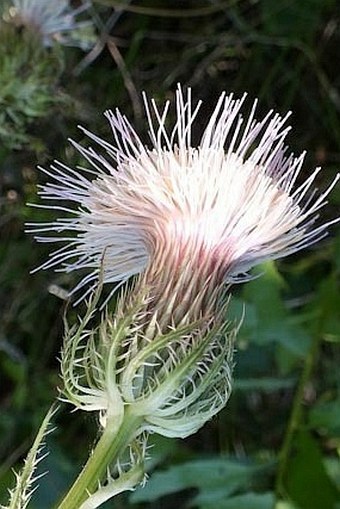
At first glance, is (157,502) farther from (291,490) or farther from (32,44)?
(32,44)

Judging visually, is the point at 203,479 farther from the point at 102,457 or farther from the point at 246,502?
the point at 102,457

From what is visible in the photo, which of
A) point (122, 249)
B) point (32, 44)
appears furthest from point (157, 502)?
point (122, 249)

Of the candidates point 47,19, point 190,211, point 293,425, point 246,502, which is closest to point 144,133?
point 47,19

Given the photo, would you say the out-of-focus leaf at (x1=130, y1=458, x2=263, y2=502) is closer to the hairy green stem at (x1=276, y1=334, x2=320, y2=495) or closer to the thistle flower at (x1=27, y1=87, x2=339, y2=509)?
the hairy green stem at (x1=276, y1=334, x2=320, y2=495)

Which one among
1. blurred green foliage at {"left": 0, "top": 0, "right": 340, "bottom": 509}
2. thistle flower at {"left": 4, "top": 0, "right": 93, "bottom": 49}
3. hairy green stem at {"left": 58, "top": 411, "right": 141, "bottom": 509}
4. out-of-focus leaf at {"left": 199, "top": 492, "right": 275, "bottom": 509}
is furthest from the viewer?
blurred green foliage at {"left": 0, "top": 0, "right": 340, "bottom": 509}

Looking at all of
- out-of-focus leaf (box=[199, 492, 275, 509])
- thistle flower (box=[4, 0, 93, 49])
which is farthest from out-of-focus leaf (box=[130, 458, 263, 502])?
thistle flower (box=[4, 0, 93, 49])

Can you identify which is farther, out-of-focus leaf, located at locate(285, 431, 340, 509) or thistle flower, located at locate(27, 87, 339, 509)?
out-of-focus leaf, located at locate(285, 431, 340, 509)

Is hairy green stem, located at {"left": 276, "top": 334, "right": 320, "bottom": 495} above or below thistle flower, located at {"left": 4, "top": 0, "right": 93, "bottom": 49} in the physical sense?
below

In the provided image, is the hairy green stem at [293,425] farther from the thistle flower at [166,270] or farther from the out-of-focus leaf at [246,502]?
the thistle flower at [166,270]
